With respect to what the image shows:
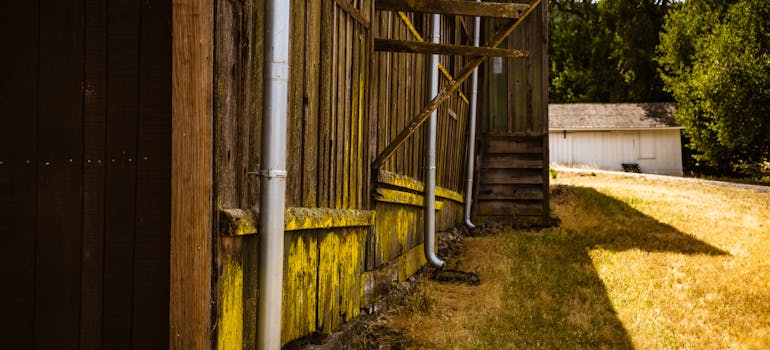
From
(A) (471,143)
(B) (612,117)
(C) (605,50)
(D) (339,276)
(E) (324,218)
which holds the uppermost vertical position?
(C) (605,50)

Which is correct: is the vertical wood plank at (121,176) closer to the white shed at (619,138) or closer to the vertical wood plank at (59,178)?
the vertical wood plank at (59,178)

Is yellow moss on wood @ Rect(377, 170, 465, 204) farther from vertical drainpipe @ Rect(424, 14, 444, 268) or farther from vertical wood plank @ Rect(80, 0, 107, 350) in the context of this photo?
vertical wood plank @ Rect(80, 0, 107, 350)

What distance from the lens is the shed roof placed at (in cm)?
3003

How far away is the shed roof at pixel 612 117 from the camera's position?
98.5 ft

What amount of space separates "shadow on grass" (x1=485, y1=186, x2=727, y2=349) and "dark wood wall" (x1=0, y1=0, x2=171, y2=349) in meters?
3.24

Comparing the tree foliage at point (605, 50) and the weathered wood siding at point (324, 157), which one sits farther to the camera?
the tree foliage at point (605, 50)

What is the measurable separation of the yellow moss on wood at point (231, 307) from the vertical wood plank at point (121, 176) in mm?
366

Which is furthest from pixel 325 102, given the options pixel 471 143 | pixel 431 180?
pixel 471 143

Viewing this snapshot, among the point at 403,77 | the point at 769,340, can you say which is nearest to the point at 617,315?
the point at 769,340

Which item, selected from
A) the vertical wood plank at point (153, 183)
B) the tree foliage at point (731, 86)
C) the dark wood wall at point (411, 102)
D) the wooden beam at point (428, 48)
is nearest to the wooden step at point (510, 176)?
the dark wood wall at point (411, 102)

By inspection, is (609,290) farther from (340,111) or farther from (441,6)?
(340,111)

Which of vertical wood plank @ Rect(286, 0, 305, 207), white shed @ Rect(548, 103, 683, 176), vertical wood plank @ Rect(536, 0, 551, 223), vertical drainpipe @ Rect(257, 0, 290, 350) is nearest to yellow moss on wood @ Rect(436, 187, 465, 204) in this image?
vertical wood plank @ Rect(536, 0, 551, 223)

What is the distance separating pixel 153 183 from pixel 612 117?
101 feet

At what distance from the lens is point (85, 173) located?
2.63m
